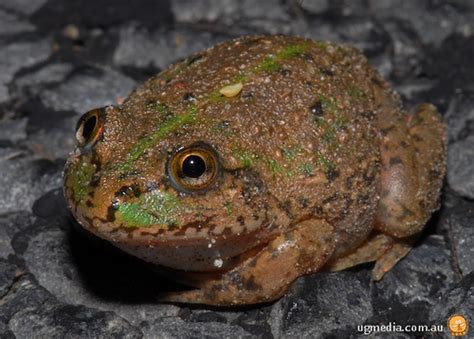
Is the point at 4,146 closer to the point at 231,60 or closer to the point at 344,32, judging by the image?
the point at 231,60

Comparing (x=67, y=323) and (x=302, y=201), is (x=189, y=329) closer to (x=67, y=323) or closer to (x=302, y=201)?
(x=67, y=323)

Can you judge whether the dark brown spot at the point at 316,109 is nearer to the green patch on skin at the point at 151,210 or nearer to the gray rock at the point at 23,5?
the green patch on skin at the point at 151,210

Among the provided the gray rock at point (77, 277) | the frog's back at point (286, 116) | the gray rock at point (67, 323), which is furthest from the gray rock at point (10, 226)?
the frog's back at point (286, 116)

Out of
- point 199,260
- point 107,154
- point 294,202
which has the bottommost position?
point 199,260

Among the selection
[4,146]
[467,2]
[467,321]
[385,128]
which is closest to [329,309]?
[467,321]

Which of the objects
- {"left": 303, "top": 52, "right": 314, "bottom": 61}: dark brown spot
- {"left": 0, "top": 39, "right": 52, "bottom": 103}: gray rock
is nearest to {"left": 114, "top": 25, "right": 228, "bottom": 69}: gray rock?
{"left": 0, "top": 39, "right": 52, "bottom": 103}: gray rock

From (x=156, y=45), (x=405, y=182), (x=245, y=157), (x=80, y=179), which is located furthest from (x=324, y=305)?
(x=156, y=45)
